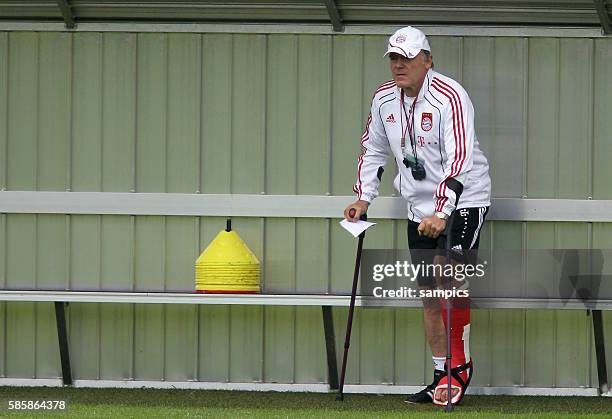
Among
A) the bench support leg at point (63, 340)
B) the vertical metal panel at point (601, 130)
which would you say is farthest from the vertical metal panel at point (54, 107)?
the vertical metal panel at point (601, 130)

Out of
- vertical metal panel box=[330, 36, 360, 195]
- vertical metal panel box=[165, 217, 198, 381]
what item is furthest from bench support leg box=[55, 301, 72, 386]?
vertical metal panel box=[330, 36, 360, 195]

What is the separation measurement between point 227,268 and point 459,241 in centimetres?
146

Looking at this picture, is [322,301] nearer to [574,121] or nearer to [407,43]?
[407,43]

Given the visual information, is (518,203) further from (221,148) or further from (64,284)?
(64,284)

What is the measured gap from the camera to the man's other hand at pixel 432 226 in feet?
25.0

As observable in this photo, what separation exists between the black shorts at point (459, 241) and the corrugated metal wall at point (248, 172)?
30.3 inches

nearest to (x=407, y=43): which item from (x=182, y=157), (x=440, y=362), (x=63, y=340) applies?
(x=440, y=362)

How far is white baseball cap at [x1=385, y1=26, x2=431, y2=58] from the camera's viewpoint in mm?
7844

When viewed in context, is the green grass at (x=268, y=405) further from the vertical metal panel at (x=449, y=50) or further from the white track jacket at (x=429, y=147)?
the vertical metal panel at (x=449, y=50)

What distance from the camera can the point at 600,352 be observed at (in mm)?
8812

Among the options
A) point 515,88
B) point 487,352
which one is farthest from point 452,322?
point 515,88

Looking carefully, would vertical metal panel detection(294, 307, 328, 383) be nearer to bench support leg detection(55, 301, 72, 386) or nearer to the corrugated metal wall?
the corrugated metal wall

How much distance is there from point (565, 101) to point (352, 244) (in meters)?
1.53

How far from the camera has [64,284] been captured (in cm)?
905
